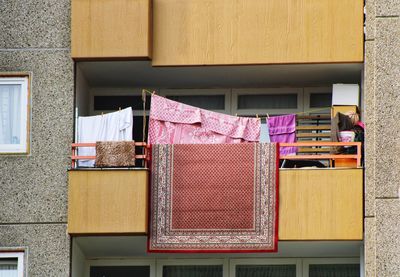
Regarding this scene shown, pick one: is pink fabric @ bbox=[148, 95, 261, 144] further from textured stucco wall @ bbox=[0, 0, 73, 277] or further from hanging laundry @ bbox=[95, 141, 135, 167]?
textured stucco wall @ bbox=[0, 0, 73, 277]

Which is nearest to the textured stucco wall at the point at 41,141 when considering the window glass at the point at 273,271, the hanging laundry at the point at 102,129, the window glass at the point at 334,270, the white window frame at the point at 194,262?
the hanging laundry at the point at 102,129

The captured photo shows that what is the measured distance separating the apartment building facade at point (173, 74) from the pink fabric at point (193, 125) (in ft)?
2.11

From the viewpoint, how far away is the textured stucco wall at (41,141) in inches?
840

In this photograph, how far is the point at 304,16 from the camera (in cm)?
2158

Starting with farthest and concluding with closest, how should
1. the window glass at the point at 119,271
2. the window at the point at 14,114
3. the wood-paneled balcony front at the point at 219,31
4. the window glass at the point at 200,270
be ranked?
the window glass at the point at 119,271 → the window glass at the point at 200,270 → the window at the point at 14,114 → the wood-paneled balcony front at the point at 219,31

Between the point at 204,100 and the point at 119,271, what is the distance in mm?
3038

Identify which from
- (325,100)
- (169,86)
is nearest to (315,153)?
(325,100)

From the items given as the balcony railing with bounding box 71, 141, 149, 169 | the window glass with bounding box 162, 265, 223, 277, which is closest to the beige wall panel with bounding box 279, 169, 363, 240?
the window glass with bounding box 162, 265, 223, 277

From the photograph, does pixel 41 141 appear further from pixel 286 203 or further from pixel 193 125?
pixel 286 203

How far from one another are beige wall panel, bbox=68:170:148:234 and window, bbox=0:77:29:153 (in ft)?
3.61

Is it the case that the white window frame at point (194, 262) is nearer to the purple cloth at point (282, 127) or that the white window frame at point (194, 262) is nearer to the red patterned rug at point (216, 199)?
the red patterned rug at point (216, 199)

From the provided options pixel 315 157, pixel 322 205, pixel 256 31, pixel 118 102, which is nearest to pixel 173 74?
pixel 118 102

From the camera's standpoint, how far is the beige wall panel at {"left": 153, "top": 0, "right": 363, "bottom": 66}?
70.6 feet

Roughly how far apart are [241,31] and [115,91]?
110 inches
